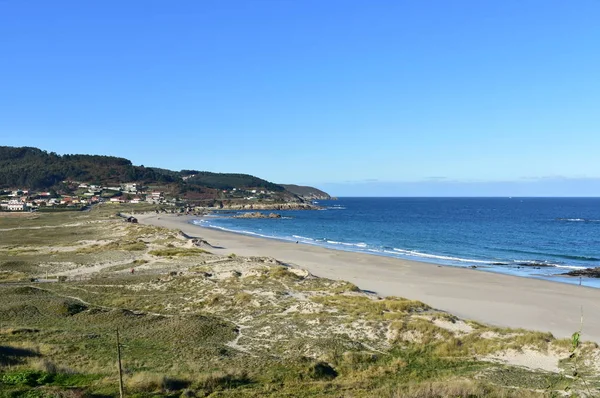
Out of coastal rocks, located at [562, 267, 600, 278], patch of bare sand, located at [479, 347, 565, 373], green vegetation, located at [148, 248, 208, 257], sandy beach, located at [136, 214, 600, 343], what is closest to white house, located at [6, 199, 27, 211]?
green vegetation, located at [148, 248, 208, 257]

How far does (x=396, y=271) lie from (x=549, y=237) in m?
56.3

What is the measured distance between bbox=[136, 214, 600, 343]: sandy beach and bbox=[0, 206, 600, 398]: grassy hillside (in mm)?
5629

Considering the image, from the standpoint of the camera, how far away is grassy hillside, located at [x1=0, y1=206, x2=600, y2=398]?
55.5 feet

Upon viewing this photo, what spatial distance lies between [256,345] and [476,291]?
84.9 feet

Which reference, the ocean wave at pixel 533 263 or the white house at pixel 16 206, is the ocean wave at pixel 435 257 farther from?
the white house at pixel 16 206

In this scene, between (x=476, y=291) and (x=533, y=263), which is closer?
(x=476, y=291)

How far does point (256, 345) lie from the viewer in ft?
78.0

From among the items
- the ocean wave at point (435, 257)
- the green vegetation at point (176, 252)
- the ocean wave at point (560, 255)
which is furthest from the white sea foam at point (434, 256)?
the green vegetation at point (176, 252)

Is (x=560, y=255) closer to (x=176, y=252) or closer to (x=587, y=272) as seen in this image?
(x=587, y=272)

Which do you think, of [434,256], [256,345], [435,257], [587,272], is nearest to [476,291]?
[587,272]

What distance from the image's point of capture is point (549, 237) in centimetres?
9381

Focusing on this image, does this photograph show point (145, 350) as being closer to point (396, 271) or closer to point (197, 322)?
point (197, 322)

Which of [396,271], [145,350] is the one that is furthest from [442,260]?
[145,350]

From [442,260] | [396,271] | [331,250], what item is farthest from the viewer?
[331,250]
